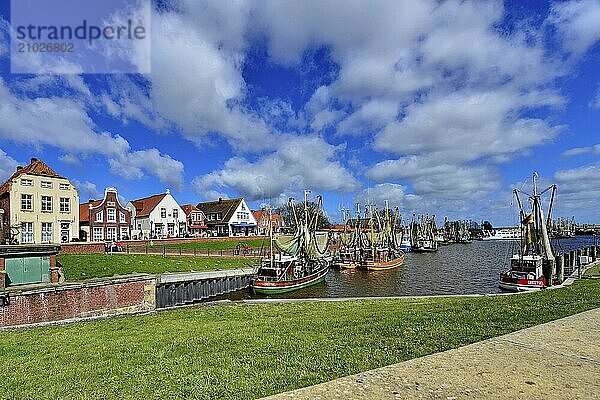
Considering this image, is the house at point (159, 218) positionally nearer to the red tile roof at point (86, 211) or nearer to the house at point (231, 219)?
the red tile roof at point (86, 211)

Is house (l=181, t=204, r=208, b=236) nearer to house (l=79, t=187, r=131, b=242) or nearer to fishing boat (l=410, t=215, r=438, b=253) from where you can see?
house (l=79, t=187, r=131, b=242)

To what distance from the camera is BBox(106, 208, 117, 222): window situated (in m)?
60.5

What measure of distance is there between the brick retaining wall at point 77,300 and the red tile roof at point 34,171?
30491mm

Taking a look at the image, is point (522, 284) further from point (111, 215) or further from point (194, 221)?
point (194, 221)

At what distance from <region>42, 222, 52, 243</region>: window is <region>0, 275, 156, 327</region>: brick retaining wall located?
95.4ft

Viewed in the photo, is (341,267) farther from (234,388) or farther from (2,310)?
(234,388)

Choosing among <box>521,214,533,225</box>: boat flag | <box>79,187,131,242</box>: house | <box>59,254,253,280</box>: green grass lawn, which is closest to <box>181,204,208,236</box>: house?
<box>79,187,131,242</box>: house

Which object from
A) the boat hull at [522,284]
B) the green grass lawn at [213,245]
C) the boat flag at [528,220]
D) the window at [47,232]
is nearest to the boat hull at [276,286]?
the boat hull at [522,284]

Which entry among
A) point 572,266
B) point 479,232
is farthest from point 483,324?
point 479,232

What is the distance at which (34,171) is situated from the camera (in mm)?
45594

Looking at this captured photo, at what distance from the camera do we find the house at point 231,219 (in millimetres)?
83312

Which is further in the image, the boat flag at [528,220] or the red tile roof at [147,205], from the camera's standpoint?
the red tile roof at [147,205]

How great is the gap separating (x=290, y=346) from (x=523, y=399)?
485 centimetres

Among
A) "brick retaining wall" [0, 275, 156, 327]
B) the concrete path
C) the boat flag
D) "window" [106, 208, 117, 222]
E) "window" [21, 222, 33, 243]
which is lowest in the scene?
"brick retaining wall" [0, 275, 156, 327]
